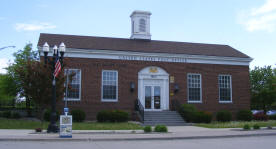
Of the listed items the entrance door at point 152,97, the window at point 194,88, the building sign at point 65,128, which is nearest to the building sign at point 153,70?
the entrance door at point 152,97

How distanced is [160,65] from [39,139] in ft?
51.0

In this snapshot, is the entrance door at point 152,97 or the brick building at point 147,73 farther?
the entrance door at point 152,97

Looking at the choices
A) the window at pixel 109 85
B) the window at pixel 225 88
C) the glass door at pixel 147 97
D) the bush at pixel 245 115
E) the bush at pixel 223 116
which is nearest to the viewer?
the window at pixel 109 85

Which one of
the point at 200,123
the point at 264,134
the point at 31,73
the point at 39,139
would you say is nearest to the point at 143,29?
the point at 200,123

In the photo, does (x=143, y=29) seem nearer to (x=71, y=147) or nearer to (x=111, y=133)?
(x=111, y=133)

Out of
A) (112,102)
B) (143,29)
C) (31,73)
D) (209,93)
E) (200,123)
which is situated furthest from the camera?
(143,29)

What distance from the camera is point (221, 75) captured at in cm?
2864

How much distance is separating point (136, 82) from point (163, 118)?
13.2 feet

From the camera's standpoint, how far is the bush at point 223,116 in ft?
87.0

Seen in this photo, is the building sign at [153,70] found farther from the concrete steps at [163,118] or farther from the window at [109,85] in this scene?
the concrete steps at [163,118]

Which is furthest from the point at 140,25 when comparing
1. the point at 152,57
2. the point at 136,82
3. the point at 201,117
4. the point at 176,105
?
the point at 201,117

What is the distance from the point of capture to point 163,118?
24.3m

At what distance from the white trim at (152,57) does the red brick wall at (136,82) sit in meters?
0.34

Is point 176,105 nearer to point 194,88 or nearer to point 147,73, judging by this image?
point 194,88
